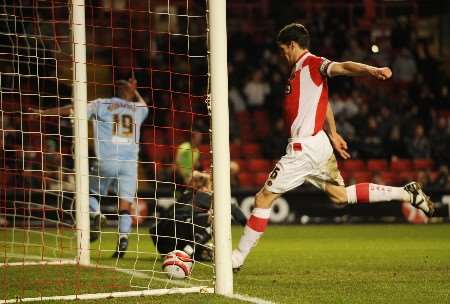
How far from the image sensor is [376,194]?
9.59 m

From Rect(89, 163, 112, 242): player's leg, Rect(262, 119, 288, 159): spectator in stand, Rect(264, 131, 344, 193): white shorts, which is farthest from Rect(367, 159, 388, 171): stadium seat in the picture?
Rect(264, 131, 344, 193): white shorts

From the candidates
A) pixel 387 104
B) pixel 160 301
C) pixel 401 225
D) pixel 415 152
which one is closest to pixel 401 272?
pixel 160 301

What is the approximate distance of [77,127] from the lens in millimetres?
10734

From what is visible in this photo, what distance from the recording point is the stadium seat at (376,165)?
70.1ft

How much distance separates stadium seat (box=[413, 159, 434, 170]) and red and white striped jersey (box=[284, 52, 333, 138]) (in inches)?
491

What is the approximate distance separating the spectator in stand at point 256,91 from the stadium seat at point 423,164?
3754mm

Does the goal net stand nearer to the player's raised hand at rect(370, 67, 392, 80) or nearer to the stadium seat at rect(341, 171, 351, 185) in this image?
the player's raised hand at rect(370, 67, 392, 80)

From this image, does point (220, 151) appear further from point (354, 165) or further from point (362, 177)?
point (354, 165)

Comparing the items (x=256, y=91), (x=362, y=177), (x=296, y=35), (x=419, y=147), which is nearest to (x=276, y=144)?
(x=256, y=91)

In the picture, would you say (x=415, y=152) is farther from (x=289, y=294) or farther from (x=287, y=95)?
(x=289, y=294)

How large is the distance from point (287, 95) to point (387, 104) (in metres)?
14.2

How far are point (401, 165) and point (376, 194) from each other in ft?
40.0

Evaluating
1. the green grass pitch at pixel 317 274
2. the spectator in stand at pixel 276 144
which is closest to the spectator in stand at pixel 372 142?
the spectator in stand at pixel 276 144

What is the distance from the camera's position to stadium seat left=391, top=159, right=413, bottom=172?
2150 centimetres
